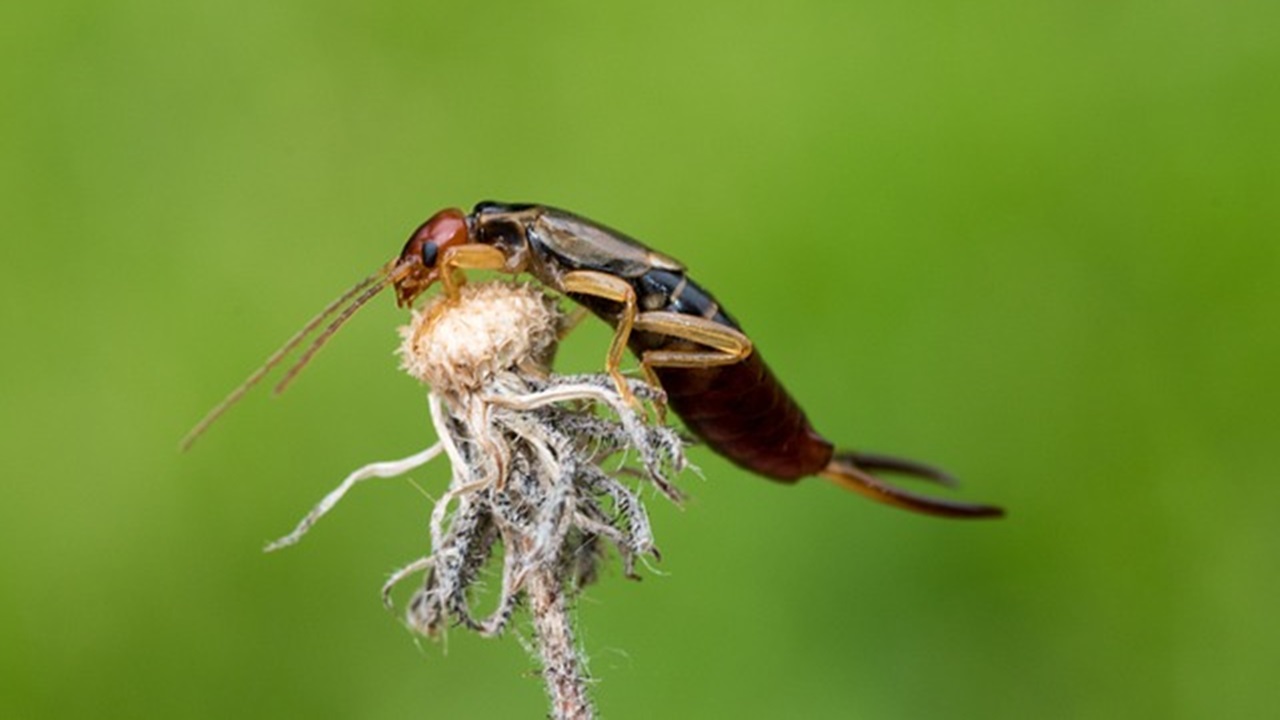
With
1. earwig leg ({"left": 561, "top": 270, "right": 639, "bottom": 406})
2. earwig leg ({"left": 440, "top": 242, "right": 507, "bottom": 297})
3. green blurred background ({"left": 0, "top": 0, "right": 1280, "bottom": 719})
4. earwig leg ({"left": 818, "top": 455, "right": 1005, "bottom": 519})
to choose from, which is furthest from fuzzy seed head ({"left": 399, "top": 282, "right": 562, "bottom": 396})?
green blurred background ({"left": 0, "top": 0, "right": 1280, "bottom": 719})

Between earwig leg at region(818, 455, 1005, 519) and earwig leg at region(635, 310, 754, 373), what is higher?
earwig leg at region(635, 310, 754, 373)

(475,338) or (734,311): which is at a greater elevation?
(475,338)

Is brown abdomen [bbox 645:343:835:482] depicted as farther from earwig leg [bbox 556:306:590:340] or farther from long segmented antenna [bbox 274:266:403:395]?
long segmented antenna [bbox 274:266:403:395]

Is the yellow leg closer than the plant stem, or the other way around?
the plant stem

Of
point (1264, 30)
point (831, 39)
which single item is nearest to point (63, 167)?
point (831, 39)

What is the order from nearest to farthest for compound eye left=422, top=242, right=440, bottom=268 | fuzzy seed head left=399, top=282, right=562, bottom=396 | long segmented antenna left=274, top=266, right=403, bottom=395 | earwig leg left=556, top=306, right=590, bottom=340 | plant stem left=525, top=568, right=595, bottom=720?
1. plant stem left=525, top=568, right=595, bottom=720
2. fuzzy seed head left=399, top=282, right=562, bottom=396
3. long segmented antenna left=274, top=266, right=403, bottom=395
4. earwig leg left=556, top=306, right=590, bottom=340
5. compound eye left=422, top=242, right=440, bottom=268

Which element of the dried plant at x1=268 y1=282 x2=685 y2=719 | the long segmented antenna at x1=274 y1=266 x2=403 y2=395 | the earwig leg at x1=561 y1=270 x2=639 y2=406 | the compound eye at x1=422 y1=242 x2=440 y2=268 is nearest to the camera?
the dried plant at x1=268 y1=282 x2=685 y2=719

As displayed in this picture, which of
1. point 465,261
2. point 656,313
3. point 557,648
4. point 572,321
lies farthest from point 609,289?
point 557,648

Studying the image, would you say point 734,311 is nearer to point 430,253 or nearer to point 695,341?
point 695,341
